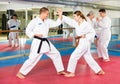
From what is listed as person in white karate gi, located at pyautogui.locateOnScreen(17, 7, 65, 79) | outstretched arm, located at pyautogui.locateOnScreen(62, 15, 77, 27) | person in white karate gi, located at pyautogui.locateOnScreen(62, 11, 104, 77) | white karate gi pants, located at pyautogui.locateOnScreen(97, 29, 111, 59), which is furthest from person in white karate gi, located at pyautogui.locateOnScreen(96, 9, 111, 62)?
person in white karate gi, located at pyautogui.locateOnScreen(17, 7, 65, 79)

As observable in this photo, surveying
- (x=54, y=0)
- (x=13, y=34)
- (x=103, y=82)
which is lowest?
(x=103, y=82)

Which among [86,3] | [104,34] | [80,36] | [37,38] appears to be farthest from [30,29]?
[86,3]

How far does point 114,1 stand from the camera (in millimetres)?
10492

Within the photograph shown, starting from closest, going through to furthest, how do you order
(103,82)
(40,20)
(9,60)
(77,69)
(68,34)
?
(103,82), (40,20), (77,69), (9,60), (68,34)

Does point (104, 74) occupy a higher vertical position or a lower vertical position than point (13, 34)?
lower

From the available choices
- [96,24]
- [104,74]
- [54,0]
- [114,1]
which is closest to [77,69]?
[104,74]

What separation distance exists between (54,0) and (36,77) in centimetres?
386

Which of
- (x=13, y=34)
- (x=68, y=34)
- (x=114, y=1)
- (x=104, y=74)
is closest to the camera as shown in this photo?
(x=104, y=74)

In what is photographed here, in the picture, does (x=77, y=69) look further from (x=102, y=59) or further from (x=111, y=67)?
(x=102, y=59)

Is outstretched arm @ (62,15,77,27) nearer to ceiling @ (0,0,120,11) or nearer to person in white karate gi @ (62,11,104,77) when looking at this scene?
person in white karate gi @ (62,11,104,77)

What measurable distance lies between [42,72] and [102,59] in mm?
2488

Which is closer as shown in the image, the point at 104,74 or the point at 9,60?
the point at 104,74

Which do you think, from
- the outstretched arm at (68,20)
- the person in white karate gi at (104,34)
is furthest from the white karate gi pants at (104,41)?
the outstretched arm at (68,20)

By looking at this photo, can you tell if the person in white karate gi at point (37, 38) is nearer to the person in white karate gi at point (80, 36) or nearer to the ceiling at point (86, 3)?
the person in white karate gi at point (80, 36)
